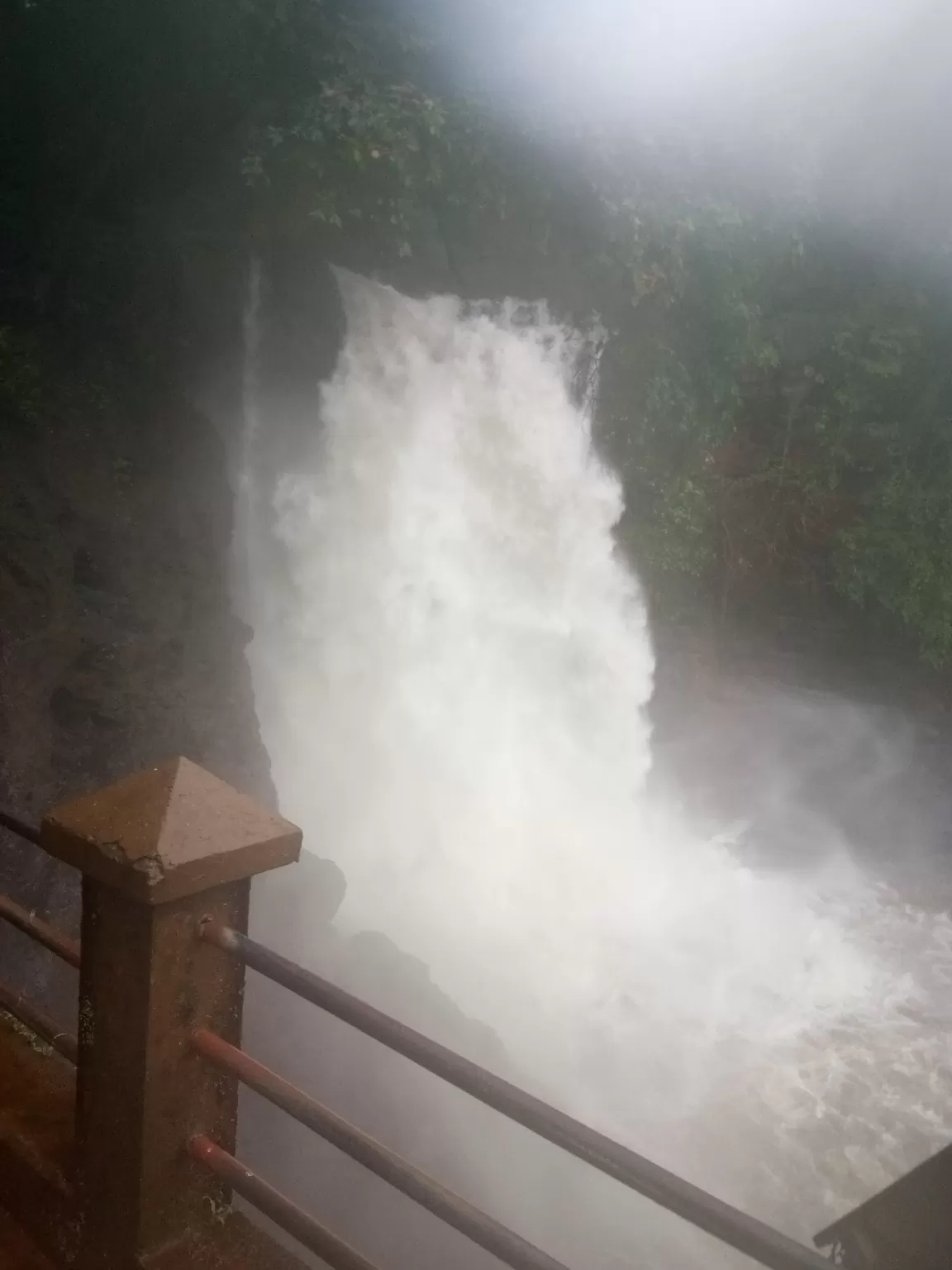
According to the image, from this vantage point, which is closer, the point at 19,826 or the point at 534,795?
the point at 19,826

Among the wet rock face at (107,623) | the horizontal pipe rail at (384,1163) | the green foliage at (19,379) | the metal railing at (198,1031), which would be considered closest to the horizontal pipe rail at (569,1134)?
the metal railing at (198,1031)

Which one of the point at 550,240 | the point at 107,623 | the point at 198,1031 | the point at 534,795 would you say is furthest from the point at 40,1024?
the point at 534,795

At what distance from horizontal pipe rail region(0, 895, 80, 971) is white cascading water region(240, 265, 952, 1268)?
24.4ft

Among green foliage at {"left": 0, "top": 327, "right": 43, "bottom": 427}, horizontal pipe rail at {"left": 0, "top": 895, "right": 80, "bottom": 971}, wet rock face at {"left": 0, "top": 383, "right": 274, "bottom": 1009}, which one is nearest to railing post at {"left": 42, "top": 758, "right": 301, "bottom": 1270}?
horizontal pipe rail at {"left": 0, "top": 895, "right": 80, "bottom": 971}

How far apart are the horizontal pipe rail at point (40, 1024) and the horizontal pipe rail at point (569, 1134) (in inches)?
35.2

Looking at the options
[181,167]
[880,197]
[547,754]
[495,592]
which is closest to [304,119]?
[181,167]

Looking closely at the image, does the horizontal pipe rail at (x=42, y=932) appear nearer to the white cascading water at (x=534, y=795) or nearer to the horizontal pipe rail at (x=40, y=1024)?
the horizontal pipe rail at (x=40, y=1024)

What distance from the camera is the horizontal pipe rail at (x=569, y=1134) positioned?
51.6 inches

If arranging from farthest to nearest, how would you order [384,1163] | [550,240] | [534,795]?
[534,795] → [550,240] → [384,1163]

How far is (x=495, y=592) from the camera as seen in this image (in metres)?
11.7

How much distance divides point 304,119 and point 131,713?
591cm

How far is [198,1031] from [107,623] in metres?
6.29

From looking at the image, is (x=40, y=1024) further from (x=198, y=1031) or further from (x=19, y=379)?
(x=19, y=379)

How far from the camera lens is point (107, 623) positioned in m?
7.66
